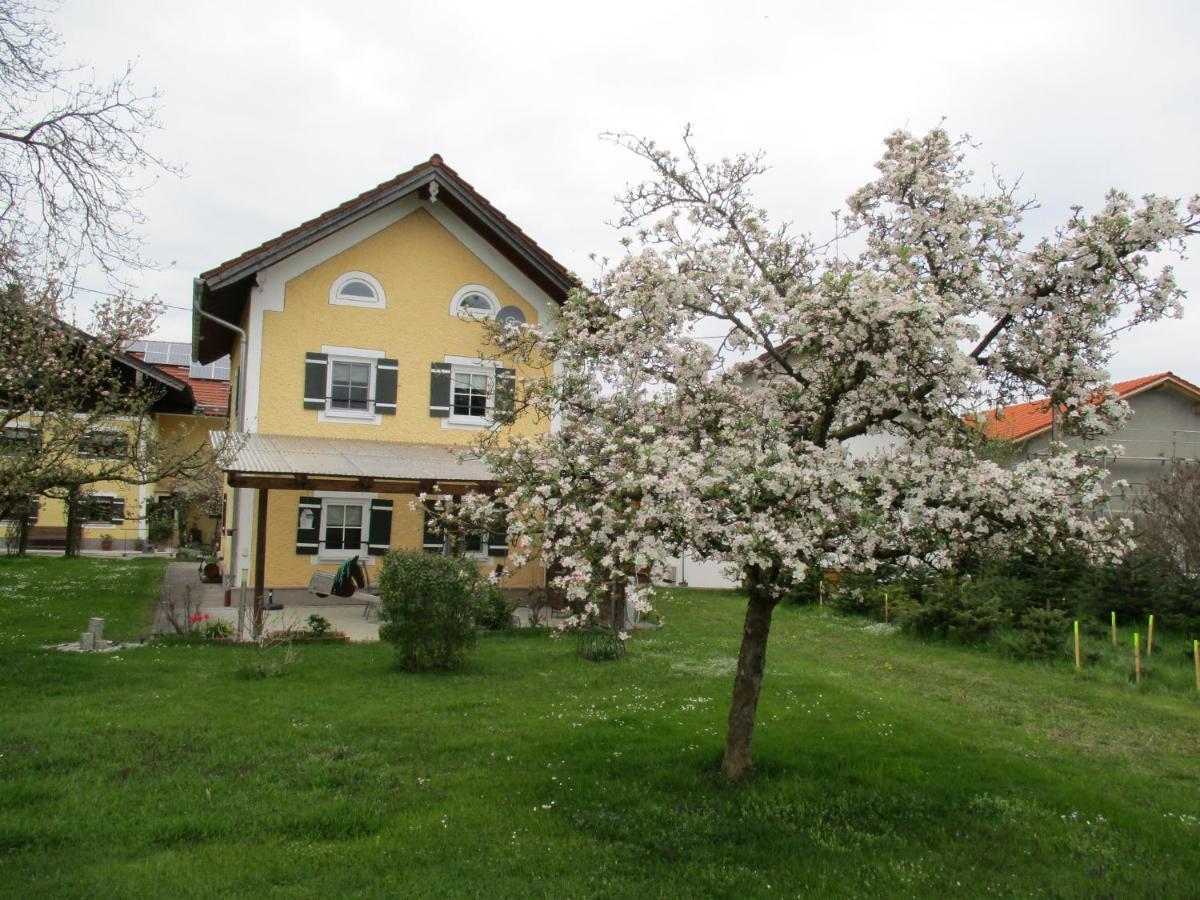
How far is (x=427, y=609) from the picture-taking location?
1134 cm

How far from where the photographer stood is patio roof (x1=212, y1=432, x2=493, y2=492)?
15.5 metres

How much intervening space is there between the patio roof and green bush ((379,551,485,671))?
3131mm

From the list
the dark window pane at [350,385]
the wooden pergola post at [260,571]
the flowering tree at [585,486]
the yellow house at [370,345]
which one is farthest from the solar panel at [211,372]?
the flowering tree at [585,486]

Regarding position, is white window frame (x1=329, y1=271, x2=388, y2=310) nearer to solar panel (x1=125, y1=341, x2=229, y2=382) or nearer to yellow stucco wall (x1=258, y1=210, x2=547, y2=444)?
yellow stucco wall (x1=258, y1=210, x2=547, y2=444)

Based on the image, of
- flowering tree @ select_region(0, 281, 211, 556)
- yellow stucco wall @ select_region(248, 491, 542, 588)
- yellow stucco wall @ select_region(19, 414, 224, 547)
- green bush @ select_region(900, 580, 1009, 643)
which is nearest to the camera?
flowering tree @ select_region(0, 281, 211, 556)

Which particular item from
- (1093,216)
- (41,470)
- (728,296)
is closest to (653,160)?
(728,296)

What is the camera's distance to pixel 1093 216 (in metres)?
6.54

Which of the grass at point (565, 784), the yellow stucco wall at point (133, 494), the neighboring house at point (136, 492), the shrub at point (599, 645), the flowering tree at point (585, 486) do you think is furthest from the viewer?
the yellow stucco wall at point (133, 494)

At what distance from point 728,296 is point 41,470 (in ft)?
28.3

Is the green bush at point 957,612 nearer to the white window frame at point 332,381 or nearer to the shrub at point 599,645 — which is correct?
the shrub at point 599,645

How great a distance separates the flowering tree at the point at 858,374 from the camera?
584 centimetres

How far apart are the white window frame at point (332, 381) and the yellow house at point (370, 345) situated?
0.10 feet

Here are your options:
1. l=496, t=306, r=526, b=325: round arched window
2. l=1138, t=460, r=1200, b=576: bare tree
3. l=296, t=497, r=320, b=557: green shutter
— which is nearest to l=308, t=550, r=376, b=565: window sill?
l=296, t=497, r=320, b=557: green shutter

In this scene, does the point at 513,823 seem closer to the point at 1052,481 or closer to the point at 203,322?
the point at 1052,481
